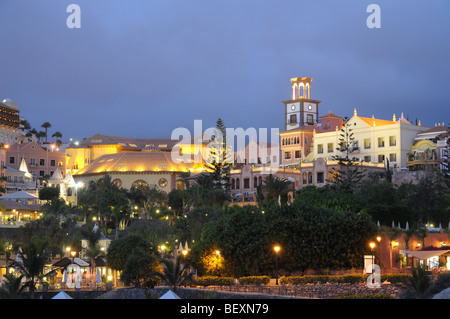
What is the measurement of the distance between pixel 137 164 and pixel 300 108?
2106 centimetres

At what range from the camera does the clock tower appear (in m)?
101

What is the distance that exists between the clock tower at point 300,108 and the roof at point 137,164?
44.6 ft

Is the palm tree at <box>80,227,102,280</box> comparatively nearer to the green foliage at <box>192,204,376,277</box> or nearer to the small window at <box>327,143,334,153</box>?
the green foliage at <box>192,204,376,277</box>

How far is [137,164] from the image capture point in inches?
3952

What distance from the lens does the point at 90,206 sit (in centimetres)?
7706

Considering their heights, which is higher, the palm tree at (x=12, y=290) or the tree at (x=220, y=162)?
the tree at (x=220, y=162)

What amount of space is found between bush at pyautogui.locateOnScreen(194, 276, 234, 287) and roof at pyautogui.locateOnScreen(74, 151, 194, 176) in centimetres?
5751

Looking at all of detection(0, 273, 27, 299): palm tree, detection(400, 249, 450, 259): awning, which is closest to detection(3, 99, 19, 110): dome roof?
detection(0, 273, 27, 299): palm tree

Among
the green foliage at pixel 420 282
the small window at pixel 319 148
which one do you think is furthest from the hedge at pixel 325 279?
the small window at pixel 319 148

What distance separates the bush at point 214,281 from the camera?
41938 mm

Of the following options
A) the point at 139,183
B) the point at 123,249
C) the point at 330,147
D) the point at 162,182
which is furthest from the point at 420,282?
the point at 162,182

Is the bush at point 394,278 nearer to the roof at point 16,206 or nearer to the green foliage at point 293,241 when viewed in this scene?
the green foliage at point 293,241

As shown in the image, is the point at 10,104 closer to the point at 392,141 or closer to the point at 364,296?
the point at 392,141
